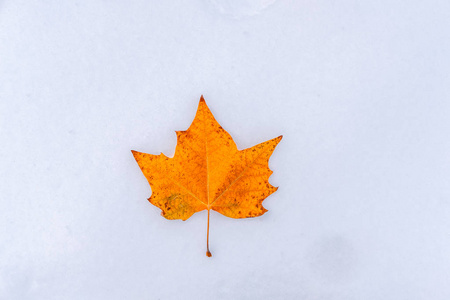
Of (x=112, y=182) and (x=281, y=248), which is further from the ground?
(x=112, y=182)

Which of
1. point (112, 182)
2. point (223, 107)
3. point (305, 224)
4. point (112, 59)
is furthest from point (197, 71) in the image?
point (305, 224)

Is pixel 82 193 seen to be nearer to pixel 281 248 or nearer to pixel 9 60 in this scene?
pixel 9 60

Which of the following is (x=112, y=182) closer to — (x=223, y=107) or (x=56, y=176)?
(x=56, y=176)

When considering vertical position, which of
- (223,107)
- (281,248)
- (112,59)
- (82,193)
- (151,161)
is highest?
(112,59)
